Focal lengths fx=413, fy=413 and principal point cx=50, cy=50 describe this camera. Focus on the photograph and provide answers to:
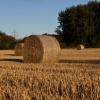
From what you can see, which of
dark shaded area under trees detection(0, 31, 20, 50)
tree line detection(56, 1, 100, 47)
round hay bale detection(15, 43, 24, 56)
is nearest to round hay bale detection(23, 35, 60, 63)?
round hay bale detection(15, 43, 24, 56)

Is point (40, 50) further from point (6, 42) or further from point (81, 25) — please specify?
point (6, 42)

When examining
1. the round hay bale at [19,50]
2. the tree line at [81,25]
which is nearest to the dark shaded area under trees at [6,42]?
the tree line at [81,25]

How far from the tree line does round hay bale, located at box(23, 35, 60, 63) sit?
2447 cm

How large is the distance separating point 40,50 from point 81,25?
28.2 metres

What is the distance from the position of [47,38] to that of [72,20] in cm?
2837

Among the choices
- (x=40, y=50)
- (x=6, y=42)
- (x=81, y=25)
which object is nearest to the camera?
(x=40, y=50)

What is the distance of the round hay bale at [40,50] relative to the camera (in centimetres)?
1519

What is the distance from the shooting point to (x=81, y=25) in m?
43.2

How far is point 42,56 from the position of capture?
15.0 meters

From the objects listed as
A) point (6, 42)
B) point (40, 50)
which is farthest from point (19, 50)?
point (6, 42)

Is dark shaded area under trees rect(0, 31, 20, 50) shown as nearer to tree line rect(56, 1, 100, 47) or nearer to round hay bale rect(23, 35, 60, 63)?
tree line rect(56, 1, 100, 47)

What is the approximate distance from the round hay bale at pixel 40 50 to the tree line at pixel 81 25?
2447cm

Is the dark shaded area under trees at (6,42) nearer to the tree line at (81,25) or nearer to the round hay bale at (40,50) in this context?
the tree line at (81,25)

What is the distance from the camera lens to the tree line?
41531 millimetres
